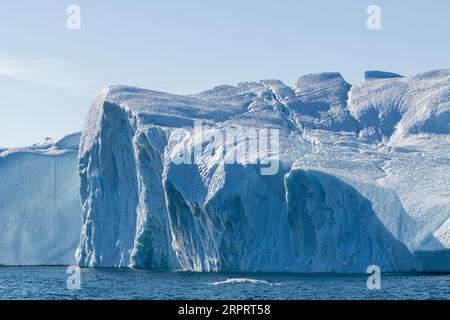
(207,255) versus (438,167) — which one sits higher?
(438,167)

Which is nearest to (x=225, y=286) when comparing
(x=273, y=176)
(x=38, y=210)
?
(x=273, y=176)

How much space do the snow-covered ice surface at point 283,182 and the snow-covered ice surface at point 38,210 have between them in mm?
8079

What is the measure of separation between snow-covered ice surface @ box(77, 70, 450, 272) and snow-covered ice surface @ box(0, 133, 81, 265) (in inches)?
318

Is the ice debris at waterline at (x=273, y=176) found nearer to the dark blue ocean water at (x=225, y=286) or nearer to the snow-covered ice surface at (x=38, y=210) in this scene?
the dark blue ocean water at (x=225, y=286)

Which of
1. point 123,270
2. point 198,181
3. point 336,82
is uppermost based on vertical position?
point 336,82

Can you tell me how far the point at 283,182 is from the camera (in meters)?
44.8

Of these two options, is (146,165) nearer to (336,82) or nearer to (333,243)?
(333,243)

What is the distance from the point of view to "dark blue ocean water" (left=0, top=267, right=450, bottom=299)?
3484 centimetres

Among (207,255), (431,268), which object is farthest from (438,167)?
(207,255)

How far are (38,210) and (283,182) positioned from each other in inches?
856
